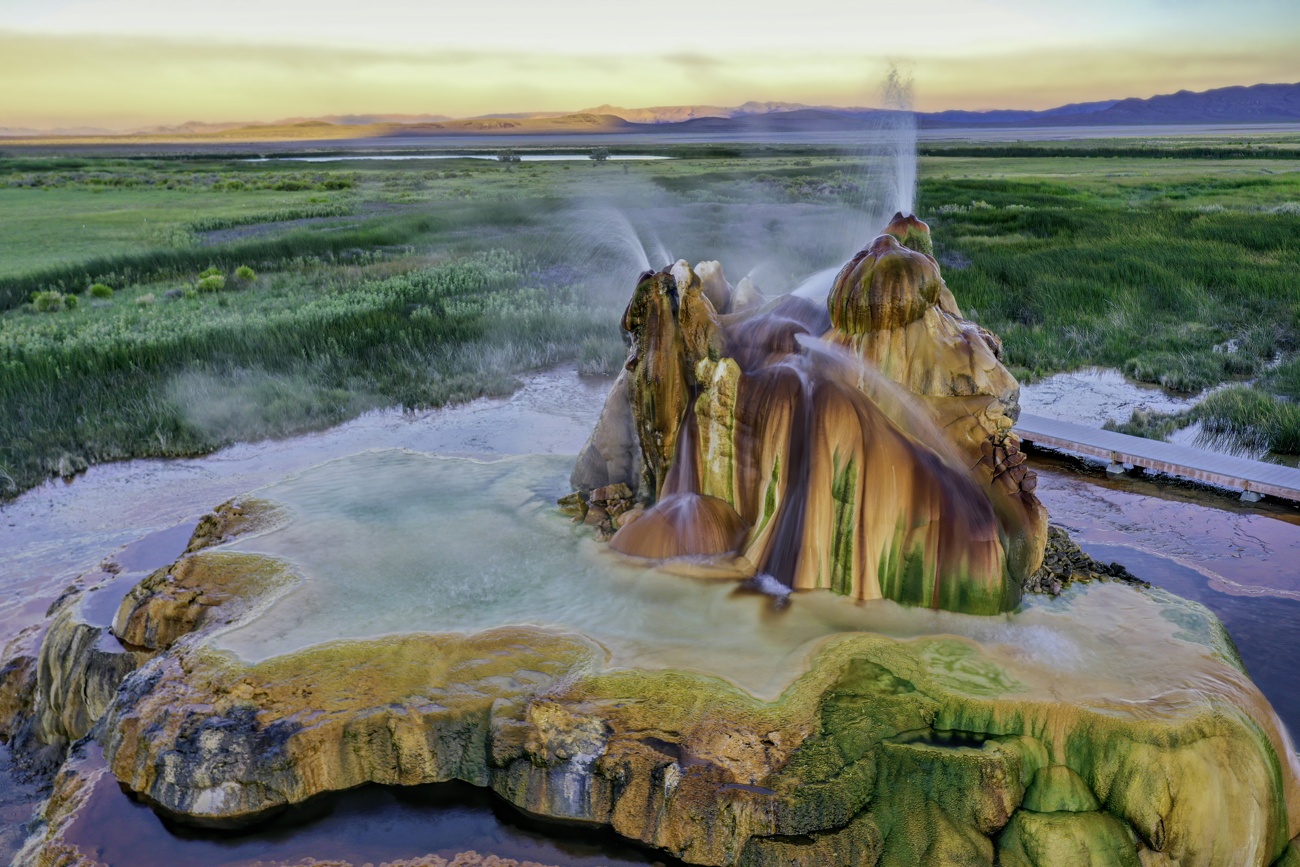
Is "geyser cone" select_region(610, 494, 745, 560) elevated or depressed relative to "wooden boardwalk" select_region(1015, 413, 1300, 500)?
elevated

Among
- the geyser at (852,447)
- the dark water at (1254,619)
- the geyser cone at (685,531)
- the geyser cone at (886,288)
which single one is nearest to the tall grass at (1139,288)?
the dark water at (1254,619)

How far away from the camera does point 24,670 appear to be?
641cm

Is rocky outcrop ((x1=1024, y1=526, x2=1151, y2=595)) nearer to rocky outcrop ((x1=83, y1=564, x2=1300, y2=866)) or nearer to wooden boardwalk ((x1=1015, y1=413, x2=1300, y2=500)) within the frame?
rocky outcrop ((x1=83, y1=564, x2=1300, y2=866))

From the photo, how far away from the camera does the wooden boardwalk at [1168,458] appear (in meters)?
8.37

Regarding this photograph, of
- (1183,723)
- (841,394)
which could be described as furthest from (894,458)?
(1183,723)

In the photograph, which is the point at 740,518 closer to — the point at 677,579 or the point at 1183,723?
the point at 677,579

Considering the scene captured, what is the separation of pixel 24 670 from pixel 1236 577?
27.3ft

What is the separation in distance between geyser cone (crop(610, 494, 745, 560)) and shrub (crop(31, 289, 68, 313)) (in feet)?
58.9

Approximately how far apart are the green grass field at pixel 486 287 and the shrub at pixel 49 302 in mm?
46

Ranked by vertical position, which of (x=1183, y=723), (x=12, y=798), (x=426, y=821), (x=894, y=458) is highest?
(x=894, y=458)

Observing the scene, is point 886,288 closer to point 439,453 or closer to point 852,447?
point 852,447

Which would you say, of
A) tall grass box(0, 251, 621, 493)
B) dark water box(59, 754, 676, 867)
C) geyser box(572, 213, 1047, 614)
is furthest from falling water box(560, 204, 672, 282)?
dark water box(59, 754, 676, 867)

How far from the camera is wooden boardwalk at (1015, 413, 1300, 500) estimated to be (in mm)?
8367

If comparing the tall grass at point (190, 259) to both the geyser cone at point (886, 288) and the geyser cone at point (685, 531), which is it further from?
the geyser cone at point (886, 288)
